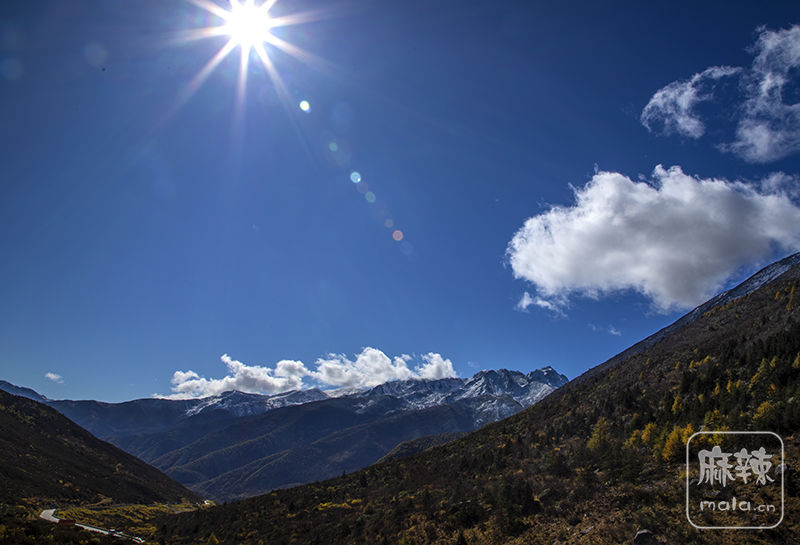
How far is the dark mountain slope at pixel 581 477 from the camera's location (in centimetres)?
1841

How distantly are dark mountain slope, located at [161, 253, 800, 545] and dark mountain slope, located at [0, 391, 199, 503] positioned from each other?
3354cm

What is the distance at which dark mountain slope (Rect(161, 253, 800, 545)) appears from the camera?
18.4m

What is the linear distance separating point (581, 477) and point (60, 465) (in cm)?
10713

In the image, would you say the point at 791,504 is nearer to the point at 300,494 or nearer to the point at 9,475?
the point at 300,494

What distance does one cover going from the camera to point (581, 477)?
2531 cm

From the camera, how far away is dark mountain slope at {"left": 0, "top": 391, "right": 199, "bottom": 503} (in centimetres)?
6200

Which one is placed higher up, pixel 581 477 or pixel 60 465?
pixel 60 465

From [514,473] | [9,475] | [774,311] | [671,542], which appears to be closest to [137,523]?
[9,475]

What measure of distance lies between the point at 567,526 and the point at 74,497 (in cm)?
8737

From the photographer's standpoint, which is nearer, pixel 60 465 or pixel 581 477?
pixel 581 477

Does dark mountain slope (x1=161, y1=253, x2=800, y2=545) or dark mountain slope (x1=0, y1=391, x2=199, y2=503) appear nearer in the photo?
dark mountain slope (x1=161, y1=253, x2=800, y2=545)

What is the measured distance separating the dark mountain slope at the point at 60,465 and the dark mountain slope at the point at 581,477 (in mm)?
33538

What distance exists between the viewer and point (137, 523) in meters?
56.5

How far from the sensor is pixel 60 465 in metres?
78.6
